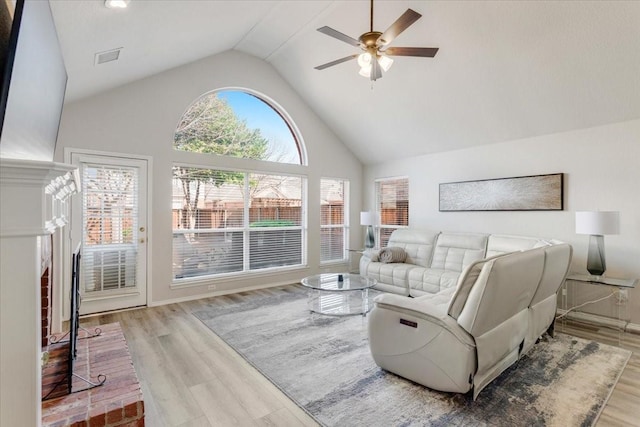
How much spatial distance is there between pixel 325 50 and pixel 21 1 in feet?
12.9

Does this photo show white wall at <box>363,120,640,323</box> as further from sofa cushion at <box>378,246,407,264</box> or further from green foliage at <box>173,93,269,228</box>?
green foliage at <box>173,93,269,228</box>

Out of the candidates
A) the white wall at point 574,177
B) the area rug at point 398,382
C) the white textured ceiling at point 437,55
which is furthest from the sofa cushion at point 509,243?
the white textured ceiling at point 437,55

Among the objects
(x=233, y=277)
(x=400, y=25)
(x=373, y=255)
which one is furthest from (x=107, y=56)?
(x=373, y=255)

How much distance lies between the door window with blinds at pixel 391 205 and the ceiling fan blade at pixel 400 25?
12.2ft

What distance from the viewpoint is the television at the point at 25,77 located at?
1.13 metres

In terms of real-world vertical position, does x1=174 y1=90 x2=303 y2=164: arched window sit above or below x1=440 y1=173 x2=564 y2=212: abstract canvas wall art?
above

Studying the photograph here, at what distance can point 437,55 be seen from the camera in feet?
12.7

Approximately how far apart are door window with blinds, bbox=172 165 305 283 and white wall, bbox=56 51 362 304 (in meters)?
0.18

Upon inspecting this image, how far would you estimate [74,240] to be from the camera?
152 inches

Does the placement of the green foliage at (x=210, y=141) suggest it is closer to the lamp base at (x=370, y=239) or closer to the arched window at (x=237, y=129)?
the arched window at (x=237, y=129)

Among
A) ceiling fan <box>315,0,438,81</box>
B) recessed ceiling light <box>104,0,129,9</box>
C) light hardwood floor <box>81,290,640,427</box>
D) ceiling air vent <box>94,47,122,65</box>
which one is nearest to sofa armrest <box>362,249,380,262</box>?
light hardwood floor <box>81,290,640,427</box>

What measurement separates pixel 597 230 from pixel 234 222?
4764 mm

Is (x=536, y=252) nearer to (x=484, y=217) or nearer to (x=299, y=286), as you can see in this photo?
(x=484, y=217)

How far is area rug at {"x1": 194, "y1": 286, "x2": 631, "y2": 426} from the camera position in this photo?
2.04 meters
